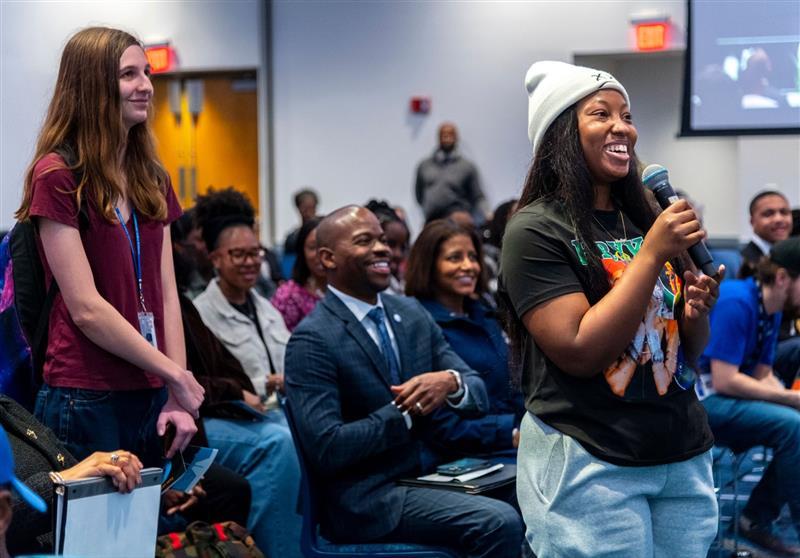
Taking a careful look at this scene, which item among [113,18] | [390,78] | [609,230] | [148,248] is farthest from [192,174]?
[609,230]

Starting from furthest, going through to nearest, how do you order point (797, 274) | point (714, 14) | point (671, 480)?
point (714, 14), point (797, 274), point (671, 480)

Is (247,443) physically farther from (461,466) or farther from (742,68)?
(742,68)

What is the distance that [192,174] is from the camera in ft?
39.5

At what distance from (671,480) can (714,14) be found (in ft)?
15.0

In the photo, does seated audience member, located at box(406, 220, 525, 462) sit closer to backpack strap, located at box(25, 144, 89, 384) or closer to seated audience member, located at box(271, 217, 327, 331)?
seated audience member, located at box(271, 217, 327, 331)

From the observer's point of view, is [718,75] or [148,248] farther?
[718,75]

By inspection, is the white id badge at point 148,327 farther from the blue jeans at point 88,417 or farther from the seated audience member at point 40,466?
the seated audience member at point 40,466

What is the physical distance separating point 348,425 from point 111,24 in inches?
287

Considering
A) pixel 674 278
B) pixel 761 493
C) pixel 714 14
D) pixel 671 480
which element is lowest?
pixel 761 493

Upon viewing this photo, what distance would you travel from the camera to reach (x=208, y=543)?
10.7 ft

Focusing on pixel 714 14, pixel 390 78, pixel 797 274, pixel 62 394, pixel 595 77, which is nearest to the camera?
pixel 595 77

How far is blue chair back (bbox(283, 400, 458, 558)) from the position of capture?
313 cm

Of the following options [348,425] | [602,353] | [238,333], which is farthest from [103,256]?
[238,333]

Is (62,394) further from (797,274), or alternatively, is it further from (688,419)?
(797,274)
